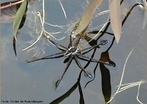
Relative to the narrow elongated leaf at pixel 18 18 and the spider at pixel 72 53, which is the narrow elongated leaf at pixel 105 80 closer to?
the spider at pixel 72 53

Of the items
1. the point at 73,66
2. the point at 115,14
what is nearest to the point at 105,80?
the point at 73,66

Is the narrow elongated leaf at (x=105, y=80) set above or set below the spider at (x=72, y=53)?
below

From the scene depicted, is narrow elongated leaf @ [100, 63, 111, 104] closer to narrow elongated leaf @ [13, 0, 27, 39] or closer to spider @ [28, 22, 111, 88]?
spider @ [28, 22, 111, 88]

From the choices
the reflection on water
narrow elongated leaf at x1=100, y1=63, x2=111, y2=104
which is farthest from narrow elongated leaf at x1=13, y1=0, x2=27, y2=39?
narrow elongated leaf at x1=100, y1=63, x2=111, y2=104

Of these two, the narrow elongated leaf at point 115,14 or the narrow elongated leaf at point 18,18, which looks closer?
the narrow elongated leaf at point 115,14

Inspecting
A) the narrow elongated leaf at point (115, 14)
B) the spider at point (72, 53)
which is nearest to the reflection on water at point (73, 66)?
the spider at point (72, 53)

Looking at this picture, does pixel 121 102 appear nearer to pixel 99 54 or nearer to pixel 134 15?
pixel 99 54

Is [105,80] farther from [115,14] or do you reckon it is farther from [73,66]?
[115,14]


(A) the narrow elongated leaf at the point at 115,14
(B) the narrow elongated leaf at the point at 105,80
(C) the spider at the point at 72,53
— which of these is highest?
(A) the narrow elongated leaf at the point at 115,14
